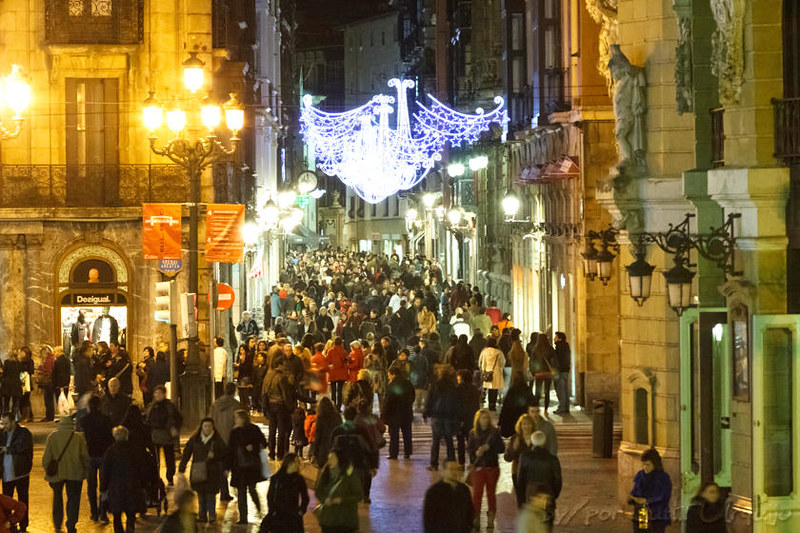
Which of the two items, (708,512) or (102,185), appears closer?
(708,512)

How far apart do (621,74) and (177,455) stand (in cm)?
997

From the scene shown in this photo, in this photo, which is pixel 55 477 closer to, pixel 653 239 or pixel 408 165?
pixel 653 239

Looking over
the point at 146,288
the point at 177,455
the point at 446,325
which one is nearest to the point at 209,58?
the point at 146,288

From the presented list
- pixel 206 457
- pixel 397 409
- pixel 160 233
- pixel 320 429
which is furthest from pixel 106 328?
pixel 206 457

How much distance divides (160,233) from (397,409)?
830 centimetres

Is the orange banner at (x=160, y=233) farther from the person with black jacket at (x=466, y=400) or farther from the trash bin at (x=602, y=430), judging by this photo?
the trash bin at (x=602, y=430)

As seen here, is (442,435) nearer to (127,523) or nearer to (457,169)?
(127,523)

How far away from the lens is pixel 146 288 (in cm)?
3697

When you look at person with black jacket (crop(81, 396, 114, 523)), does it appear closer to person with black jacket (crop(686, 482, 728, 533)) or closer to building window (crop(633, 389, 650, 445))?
building window (crop(633, 389, 650, 445))

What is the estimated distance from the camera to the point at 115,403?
2309 cm

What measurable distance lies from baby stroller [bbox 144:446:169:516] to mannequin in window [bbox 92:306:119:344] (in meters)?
14.6

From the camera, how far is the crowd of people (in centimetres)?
1684

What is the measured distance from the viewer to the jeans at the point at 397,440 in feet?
85.9

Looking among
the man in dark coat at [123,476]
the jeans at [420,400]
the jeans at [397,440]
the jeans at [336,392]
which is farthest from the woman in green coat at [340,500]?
the jeans at [420,400]
